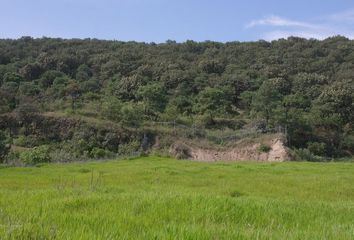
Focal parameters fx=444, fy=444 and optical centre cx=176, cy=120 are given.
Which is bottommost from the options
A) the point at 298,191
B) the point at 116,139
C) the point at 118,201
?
the point at 116,139

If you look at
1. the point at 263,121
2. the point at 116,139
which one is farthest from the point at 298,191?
the point at 263,121

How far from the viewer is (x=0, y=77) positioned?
8181cm

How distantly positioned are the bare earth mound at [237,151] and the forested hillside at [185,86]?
347cm

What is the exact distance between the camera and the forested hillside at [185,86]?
5728 centimetres

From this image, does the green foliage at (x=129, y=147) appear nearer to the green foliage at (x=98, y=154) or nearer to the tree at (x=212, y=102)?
the green foliage at (x=98, y=154)

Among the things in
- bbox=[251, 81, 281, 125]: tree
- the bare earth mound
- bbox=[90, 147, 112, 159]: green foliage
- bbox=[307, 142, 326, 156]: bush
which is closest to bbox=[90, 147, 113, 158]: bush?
bbox=[90, 147, 112, 159]: green foliage

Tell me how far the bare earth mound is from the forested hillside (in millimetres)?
3470

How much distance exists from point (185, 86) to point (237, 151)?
102 feet

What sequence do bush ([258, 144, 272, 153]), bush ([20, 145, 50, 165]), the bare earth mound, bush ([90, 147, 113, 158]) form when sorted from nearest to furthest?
bush ([20, 145, 50, 165]), bush ([90, 147, 113, 158]), the bare earth mound, bush ([258, 144, 272, 153])

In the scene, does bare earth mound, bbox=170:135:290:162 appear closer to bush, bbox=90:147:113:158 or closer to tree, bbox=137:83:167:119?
bush, bbox=90:147:113:158

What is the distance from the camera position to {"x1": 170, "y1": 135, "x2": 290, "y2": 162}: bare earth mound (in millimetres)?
49844

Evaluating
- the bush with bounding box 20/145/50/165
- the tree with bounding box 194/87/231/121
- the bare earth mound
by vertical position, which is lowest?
the bare earth mound

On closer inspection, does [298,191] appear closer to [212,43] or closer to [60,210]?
[60,210]

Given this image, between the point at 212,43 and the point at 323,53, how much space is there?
1206 inches
